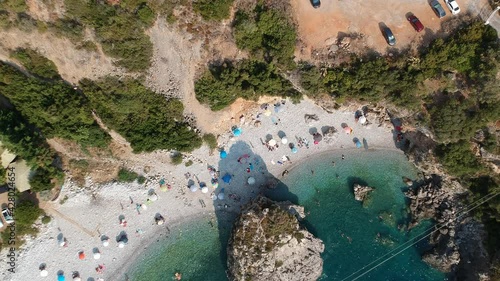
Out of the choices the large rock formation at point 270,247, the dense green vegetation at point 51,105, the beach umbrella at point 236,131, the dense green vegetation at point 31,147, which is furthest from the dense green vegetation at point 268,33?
the dense green vegetation at point 31,147

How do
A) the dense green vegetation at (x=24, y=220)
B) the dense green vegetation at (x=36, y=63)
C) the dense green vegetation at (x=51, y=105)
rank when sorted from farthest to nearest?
the dense green vegetation at (x=24, y=220)
the dense green vegetation at (x=51, y=105)
the dense green vegetation at (x=36, y=63)

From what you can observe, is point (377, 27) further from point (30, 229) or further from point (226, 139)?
point (30, 229)

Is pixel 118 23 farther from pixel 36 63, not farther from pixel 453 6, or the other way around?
pixel 453 6

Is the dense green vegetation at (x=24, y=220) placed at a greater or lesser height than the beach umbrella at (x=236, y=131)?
greater

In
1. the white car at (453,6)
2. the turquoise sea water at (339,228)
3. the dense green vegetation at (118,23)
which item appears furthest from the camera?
the turquoise sea water at (339,228)

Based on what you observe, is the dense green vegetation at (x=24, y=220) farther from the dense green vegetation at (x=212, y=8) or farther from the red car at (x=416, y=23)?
the red car at (x=416, y=23)

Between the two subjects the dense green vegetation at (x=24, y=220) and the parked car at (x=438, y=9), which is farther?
the dense green vegetation at (x=24, y=220)

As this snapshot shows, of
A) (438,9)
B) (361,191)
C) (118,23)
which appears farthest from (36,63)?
(438,9)
